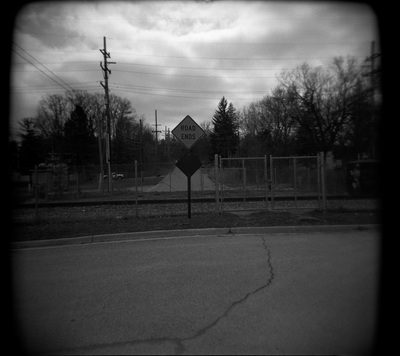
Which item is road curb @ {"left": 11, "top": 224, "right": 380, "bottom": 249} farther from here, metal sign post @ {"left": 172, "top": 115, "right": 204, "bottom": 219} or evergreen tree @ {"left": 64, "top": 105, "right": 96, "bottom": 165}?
evergreen tree @ {"left": 64, "top": 105, "right": 96, "bottom": 165}

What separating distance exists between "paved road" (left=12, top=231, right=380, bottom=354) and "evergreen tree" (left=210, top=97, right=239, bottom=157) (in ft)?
139

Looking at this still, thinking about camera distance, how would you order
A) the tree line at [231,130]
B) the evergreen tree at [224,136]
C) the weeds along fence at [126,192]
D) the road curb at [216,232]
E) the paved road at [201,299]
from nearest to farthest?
1. the paved road at [201,299]
2. the road curb at [216,232]
3. the weeds along fence at [126,192]
4. the tree line at [231,130]
5. the evergreen tree at [224,136]


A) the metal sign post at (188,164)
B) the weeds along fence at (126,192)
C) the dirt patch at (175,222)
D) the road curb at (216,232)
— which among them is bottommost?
the road curb at (216,232)

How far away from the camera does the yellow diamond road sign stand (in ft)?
27.9

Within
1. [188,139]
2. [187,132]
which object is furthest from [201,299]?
[187,132]

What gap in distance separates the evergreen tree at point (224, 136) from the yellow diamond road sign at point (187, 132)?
126ft

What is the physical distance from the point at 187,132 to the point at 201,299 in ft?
20.8

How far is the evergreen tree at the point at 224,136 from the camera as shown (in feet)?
157

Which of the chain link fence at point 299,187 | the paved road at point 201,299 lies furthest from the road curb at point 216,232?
the chain link fence at point 299,187

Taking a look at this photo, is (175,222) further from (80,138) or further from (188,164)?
(80,138)

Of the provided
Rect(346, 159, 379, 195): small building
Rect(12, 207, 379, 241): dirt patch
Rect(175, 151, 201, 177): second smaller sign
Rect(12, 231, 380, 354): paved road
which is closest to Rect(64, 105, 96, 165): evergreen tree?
Rect(12, 207, 379, 241): dirt patch

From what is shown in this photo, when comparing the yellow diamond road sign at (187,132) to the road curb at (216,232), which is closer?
the road curb at (216,232)

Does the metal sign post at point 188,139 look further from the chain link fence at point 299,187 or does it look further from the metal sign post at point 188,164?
the chain link fence at point 299,187

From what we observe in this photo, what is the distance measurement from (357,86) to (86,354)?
81.3 ft
